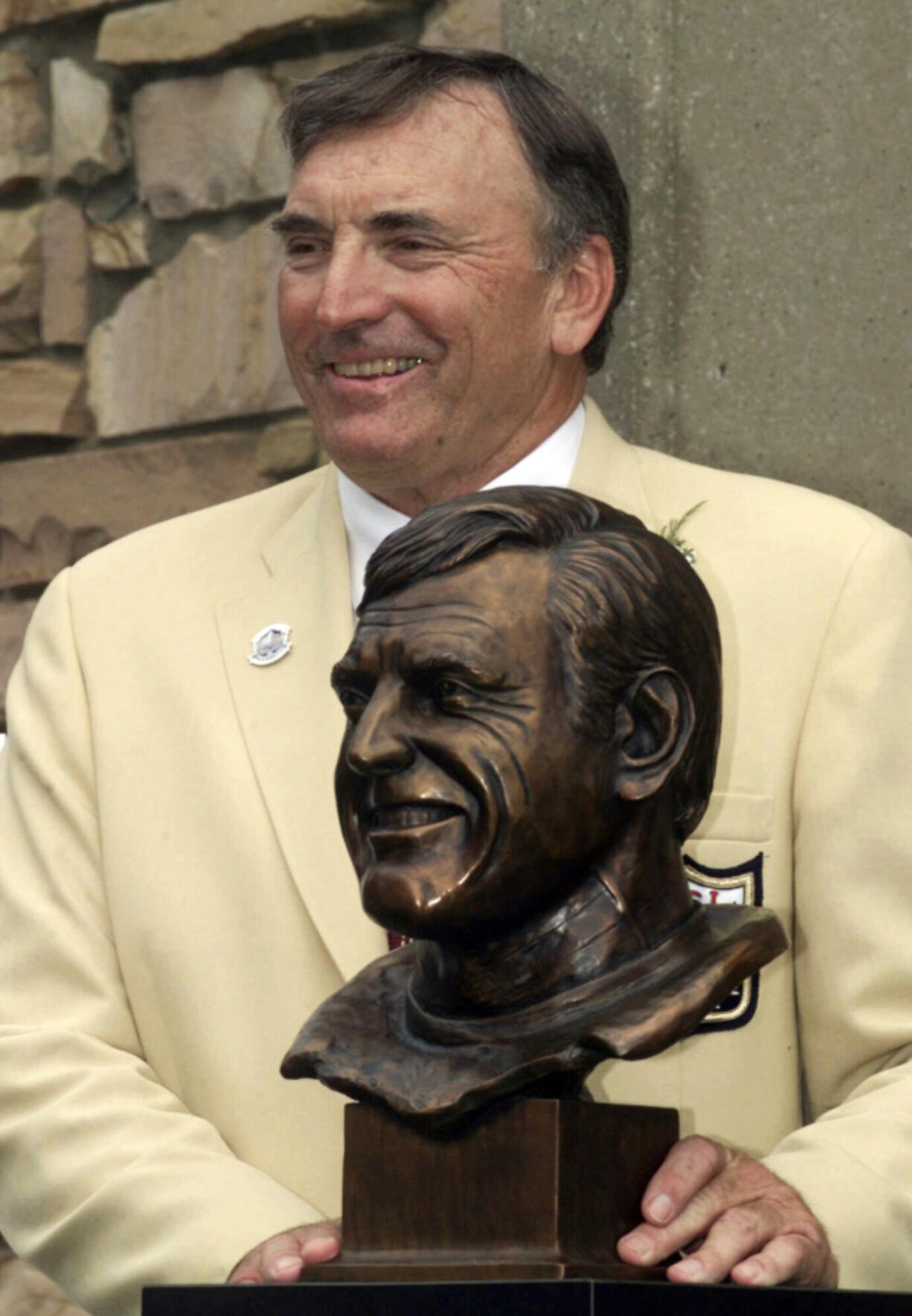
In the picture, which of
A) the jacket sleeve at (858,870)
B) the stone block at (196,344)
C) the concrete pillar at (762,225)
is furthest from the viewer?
the stone block at (196,344)

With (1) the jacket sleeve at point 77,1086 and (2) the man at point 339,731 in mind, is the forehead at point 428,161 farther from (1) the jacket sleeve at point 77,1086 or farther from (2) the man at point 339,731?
(1) the jacket sleeve at point 77,1086

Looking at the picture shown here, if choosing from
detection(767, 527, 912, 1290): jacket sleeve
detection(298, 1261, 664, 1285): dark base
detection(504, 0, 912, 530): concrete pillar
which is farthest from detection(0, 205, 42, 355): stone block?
detection(298, 1261, 664, 1285): dark base

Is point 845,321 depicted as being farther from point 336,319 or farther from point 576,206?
point 336,319

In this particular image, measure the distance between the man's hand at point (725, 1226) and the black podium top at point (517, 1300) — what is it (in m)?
0.04

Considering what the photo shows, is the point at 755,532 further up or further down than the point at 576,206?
further down

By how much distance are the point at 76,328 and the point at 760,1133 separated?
1954mm

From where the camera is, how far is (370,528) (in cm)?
284

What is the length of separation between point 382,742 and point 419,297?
2.64 ft

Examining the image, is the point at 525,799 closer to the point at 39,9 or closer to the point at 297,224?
the point at 297,224

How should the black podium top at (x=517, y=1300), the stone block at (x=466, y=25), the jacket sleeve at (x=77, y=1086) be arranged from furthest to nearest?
the stone block at (x=466, y=25)
the jacket sleeve at (x=77, y=1086)
the black podium top at (x=517, y=1300)

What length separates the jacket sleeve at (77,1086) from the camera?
95.3 inches

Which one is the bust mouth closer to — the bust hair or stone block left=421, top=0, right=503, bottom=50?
the bust hair

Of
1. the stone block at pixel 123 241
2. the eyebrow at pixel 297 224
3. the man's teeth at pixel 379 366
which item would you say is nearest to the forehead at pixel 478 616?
the man's teeth at pixel 379 366

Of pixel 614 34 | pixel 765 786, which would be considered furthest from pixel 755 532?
pixel 614 34
